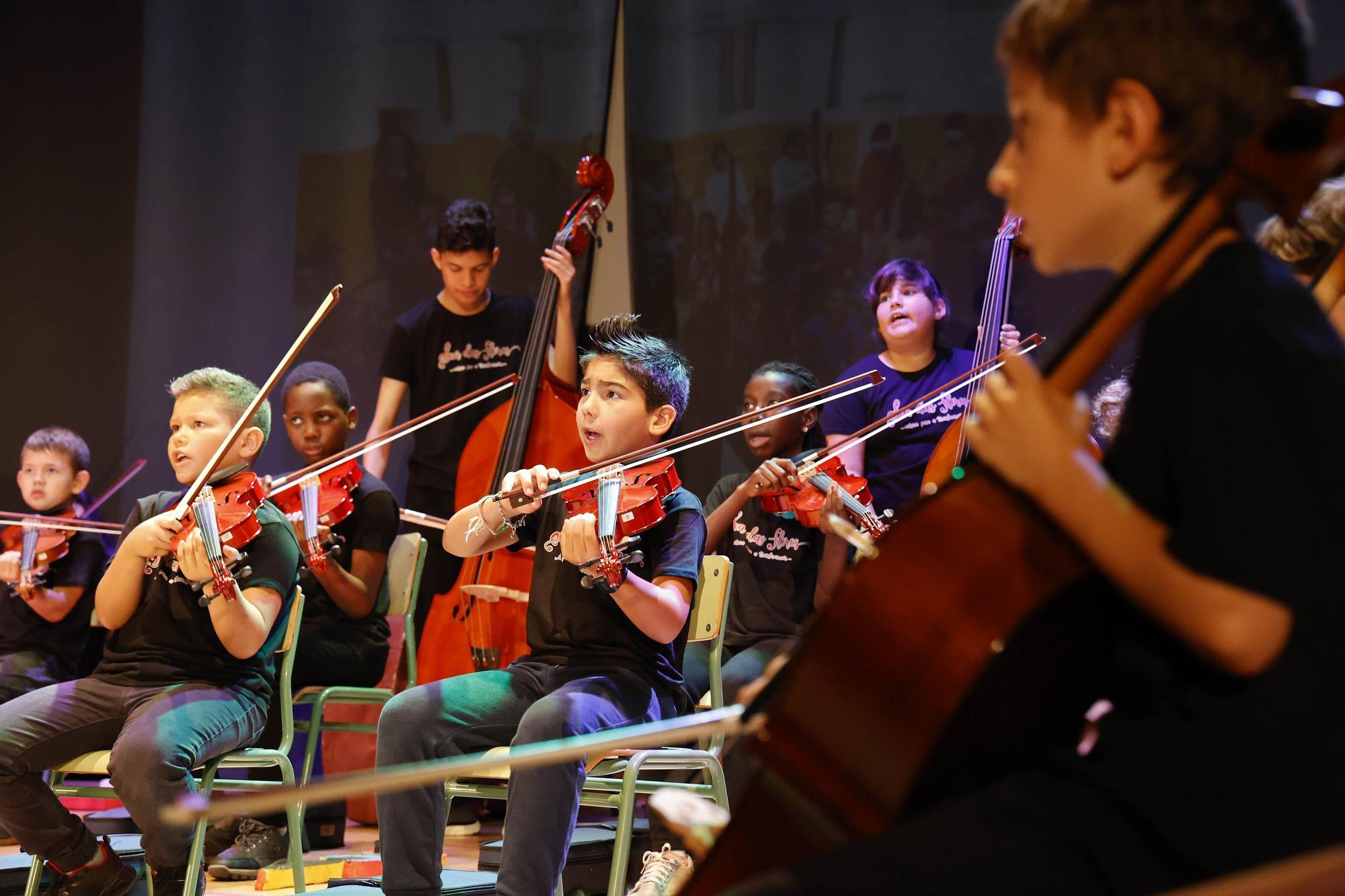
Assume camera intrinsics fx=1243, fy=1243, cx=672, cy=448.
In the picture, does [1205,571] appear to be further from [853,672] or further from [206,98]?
[206,98]

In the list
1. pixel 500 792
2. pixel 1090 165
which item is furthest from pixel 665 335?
pixel 1090 165

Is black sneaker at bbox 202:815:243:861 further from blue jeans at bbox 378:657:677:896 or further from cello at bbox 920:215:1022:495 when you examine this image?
cello at bbox 920:215:1022:495

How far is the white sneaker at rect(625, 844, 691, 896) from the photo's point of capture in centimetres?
264

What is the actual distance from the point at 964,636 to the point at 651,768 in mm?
1781

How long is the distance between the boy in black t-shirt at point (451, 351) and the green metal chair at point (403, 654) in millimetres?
659

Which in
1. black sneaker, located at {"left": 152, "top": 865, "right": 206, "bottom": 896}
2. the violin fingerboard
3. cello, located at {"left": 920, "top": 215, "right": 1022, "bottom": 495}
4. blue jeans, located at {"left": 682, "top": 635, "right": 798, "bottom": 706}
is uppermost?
cello, located at {"left": 920, "top": 215, "right": 1022, "bottom": 495}

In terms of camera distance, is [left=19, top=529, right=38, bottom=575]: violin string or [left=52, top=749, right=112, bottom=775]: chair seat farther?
[left=19, top=529, right=38, bottom=575]: violin string

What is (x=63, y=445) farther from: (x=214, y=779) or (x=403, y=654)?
(x=214, y=779)

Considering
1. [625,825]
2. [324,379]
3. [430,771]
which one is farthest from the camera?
[324,379]

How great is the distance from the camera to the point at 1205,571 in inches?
31.9

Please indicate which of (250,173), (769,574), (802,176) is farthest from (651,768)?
(250,173)

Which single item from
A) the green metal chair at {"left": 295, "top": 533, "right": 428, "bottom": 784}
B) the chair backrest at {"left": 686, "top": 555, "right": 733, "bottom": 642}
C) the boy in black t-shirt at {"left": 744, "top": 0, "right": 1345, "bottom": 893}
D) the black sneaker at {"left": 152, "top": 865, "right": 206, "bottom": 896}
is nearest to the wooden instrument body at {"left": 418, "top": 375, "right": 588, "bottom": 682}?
the green metal chair at {"left": 295, "top": 533, "right": 428, "bottom": 784}

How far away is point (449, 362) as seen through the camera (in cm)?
416

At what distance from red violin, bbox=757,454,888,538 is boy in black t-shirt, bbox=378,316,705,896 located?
50cm
